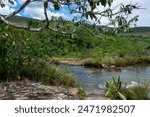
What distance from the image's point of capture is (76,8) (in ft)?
28.8

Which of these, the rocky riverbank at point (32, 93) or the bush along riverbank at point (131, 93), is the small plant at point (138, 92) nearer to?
the bush along riverbank at point (131, 93)

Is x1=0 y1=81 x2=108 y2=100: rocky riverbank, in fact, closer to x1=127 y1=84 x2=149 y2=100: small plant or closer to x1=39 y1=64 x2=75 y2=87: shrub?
x1=127 y1=84 x2=149 y2=100: small plant

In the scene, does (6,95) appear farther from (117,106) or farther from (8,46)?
(117,106)

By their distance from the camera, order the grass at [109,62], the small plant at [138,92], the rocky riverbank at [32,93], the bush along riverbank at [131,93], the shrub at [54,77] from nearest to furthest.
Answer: the rocky riverbank at [32,93] → the bush along riverbank at [131,93] → the small plant at [138,92] → the shrub at [54,77] → the grass at [109,62]

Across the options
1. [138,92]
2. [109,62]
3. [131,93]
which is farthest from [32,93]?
[109,62]

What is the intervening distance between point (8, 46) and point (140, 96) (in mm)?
4503

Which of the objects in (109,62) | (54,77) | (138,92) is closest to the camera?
(138,92)

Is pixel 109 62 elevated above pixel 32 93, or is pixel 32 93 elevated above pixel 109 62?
pixel 32 93

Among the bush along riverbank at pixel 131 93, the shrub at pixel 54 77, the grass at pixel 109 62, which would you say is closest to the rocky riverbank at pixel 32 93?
the bush along riverbank at pixel 131 93

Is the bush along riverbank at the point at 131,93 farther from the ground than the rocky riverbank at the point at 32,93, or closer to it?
closer to it

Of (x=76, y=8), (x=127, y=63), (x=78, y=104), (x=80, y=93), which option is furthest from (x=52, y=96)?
(x=127, y=63)

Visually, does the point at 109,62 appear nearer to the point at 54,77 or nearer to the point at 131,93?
the point at 54,77

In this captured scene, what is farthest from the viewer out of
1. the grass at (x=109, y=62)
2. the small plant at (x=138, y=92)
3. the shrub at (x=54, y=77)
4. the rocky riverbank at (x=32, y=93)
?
the grass at (x=109, y=62)

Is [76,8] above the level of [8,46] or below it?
above
